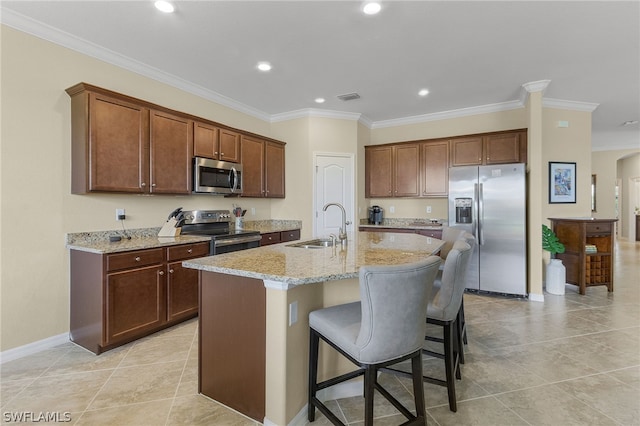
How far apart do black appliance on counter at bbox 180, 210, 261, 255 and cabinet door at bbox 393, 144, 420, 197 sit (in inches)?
103

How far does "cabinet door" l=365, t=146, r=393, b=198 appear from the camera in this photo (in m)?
5.29

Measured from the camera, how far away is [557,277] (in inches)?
162

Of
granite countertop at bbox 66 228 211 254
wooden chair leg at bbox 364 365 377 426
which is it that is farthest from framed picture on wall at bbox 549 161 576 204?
granite countertop at bbox 66 228 211 254

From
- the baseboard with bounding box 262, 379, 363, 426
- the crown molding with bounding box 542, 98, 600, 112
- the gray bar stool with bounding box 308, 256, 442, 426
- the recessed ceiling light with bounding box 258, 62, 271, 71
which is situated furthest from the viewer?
the crown molding with bounding box 542, 98, 600, 112

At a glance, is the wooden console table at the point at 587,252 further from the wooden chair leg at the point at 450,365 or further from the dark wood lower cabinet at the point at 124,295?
the dark wood lower cabinet at the point at 124,295

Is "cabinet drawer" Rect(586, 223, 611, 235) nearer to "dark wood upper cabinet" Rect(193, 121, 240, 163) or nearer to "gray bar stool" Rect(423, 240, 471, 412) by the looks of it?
"gray bar stool" Rect(423, 240, 471, 412)

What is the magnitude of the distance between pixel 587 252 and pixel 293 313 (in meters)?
4.66

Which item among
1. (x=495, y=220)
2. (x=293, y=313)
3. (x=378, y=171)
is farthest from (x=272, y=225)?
(x=293, y=313)

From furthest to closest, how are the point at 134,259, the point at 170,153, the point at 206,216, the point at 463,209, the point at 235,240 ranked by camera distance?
the point at 463,209, the point at 206,216, the point at 235,240, the point at 170,153, the point at 134,259

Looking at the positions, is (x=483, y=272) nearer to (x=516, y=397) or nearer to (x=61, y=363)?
(x=516, y=397)

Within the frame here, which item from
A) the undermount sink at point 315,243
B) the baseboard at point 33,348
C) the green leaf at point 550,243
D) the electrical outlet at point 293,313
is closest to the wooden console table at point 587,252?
the green leaf at point 550,243

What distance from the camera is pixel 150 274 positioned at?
2.82m

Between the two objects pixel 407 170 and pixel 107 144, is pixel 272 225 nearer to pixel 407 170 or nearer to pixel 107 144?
pixel 407 170

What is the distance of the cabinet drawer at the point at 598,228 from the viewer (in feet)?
13.7
